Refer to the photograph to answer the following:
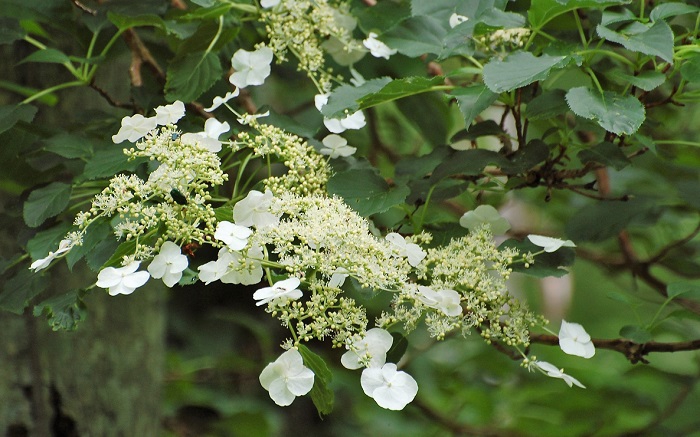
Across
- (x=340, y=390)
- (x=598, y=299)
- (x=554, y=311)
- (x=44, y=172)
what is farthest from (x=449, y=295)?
(x=598, y=299)

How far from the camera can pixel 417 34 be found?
96 cm

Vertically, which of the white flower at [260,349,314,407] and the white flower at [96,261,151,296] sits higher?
the white flower at [96,261,151,296]

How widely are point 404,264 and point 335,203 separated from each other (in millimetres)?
95

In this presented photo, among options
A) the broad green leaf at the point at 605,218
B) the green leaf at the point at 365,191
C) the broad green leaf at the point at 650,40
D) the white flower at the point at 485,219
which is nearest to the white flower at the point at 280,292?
the green leaf at the point at 365,191

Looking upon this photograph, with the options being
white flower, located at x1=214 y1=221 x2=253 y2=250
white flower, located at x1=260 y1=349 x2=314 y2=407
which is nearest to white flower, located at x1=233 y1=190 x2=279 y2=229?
white flower, located at x1=214 y1=221 x2=253 y2=250

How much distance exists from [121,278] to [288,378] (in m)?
0.19

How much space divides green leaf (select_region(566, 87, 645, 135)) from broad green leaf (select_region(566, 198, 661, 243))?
46 cm

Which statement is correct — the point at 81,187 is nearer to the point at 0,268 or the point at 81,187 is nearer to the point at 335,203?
the point at 0,268

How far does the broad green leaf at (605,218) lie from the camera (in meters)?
1.21

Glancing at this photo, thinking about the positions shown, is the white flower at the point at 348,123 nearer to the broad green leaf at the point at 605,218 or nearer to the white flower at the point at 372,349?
the white flower at the point at 372,349

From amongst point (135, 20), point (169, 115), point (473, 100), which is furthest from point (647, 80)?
point (135, 20)

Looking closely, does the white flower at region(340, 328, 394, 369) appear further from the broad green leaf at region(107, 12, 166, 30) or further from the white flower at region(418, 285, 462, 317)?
the broad green leaf at region(107, 12, 166, 30)

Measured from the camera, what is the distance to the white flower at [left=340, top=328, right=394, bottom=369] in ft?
2.29

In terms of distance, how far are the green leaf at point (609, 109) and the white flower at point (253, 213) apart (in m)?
0.32
